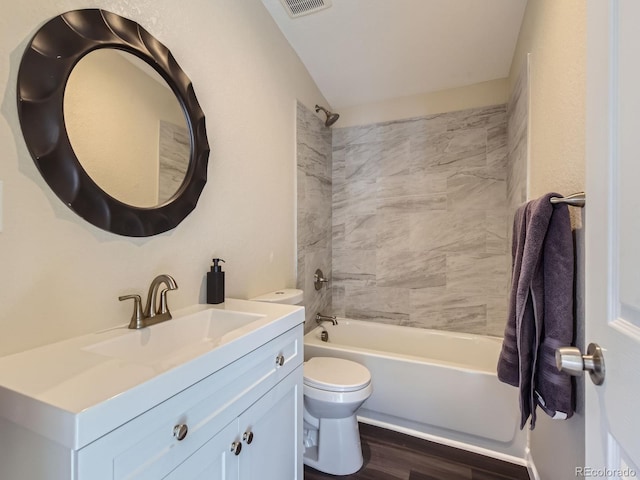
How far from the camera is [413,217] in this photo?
2.46 metres

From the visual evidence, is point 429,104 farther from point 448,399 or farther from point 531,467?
point 531,467

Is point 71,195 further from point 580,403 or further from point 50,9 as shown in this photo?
point 580,403

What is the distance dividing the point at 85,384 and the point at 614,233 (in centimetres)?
103

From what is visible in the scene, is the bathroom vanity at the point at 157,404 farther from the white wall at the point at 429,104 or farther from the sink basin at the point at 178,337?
the white wall at the point at 429,104

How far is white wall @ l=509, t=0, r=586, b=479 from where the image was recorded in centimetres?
91

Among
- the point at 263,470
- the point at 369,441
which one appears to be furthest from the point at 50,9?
the point at 369,441

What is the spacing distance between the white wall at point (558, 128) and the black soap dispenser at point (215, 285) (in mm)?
1364

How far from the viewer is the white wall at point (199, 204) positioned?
76 cm

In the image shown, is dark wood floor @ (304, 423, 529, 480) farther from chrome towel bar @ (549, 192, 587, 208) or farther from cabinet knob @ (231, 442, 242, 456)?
chrome towel bar @ (549, 192, 587, 208)

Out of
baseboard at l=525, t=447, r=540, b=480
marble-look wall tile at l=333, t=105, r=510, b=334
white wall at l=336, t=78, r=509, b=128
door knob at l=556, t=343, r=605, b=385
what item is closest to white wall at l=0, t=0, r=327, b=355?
white wall at l=336, t=78, r=509, b=128

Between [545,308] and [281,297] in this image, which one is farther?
[281,297]

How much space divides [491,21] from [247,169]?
69.7 inches

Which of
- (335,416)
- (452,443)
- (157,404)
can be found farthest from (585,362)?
(452,443)

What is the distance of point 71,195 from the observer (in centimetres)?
86
